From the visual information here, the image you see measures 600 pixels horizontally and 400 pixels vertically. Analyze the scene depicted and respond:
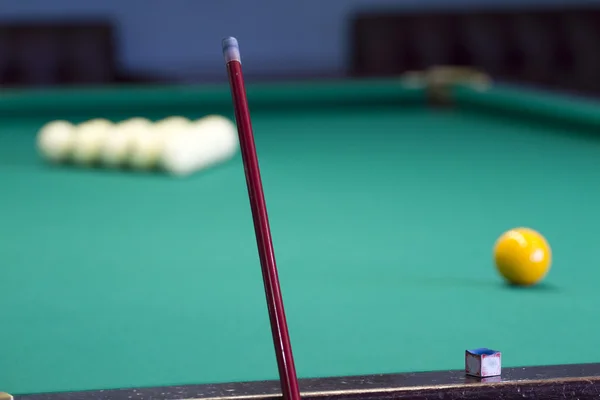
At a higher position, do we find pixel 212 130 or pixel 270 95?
pixel 270 95

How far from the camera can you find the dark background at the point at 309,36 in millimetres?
5074

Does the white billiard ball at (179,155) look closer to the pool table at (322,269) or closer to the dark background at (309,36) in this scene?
the pool table at (322,269)

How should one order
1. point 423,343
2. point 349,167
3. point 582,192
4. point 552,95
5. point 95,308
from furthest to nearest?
1. point 552,95
2. point 349,167
3. point 582,192
4. point 95,308
5. point 423,343

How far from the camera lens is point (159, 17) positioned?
516 centimetres

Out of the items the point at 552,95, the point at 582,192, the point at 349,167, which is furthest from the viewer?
the point at 552,95

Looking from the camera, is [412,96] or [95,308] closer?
[95,308]

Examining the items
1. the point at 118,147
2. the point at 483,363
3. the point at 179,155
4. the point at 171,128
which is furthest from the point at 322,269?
the point at 171,128

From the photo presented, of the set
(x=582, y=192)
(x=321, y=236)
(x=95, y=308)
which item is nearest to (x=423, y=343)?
(x=95, y=308)

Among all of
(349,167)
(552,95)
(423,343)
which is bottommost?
(423,343)

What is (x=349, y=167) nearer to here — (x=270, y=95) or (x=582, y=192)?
(x=582, y=192)

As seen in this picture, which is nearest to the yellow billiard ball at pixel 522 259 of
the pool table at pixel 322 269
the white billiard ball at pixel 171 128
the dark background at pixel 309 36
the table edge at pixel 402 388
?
the pool table at pixel 322 269

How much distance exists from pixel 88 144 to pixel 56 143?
0.09 m

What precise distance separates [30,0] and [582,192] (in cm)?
382

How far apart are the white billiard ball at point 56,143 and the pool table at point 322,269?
4cm
